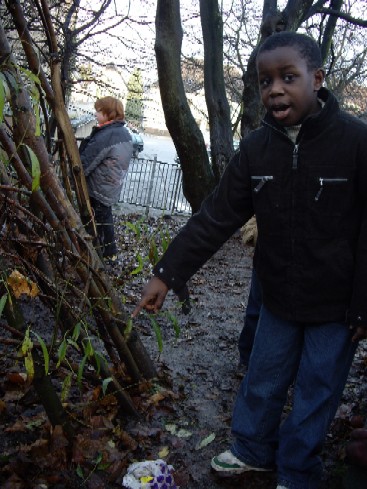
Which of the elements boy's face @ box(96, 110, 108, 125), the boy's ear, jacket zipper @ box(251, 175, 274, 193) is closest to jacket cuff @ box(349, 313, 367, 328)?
jacket zipper @ box(251, 175, 274, 193)

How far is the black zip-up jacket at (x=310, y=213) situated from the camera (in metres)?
2.09

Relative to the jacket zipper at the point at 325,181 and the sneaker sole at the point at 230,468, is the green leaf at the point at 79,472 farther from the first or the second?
the jacket zipper at the point at 325,181

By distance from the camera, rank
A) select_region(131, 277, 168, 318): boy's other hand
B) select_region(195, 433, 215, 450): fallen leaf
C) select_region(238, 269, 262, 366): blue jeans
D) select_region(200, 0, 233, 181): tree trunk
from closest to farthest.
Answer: select_region(131, 277, 168, 318): boy's other hand, select_region(195, 433, 215, 450): fallen leaf, select_region(238, 269, 262, 366): blue jeans, select_region(200, 0, 233, 181): tree trunk

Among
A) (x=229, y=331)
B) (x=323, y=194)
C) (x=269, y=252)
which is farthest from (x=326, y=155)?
(x=229, y=331)

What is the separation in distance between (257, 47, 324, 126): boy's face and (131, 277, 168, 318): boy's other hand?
2.76ft

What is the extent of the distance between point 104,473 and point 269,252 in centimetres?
117

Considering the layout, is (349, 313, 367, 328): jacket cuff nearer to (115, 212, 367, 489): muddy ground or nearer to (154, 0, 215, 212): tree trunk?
(115, 212, 367, 489): muddy ground

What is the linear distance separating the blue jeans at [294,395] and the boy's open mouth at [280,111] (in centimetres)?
84

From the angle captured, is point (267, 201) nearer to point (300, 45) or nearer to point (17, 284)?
point (300, 45)

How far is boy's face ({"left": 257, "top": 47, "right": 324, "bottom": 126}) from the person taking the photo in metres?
2.11

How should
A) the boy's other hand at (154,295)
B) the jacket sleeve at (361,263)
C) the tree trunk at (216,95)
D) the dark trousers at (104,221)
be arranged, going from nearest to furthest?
1. the jacket sleeve at (361,263)
2. the boy's other hand at (154,295)
3. the dark trousers at (104,221)
4. the tree trunk at (216,95)

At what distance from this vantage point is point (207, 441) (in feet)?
9.02

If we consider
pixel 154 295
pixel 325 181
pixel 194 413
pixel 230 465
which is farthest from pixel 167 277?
pixel 194 413

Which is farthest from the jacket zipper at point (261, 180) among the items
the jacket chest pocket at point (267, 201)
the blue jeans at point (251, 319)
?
the blue jeans at point (251, 319)
